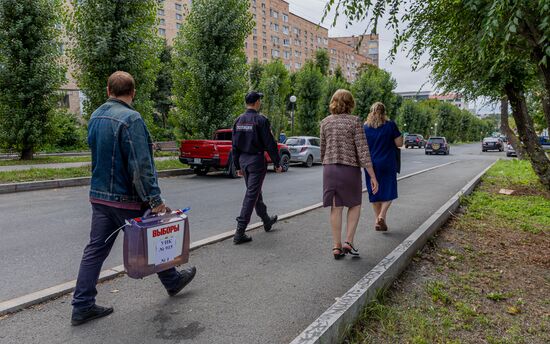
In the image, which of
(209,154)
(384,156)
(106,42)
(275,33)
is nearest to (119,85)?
(384,156)

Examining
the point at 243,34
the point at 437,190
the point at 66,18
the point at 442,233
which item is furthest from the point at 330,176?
the point at 243,34

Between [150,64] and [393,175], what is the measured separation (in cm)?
1148

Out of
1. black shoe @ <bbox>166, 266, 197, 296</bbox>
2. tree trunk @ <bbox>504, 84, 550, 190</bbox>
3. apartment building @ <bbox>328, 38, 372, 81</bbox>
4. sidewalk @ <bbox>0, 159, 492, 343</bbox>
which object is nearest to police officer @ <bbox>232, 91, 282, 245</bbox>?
sidewalk @ <bbox>0, 159, 492, 343</bbox>

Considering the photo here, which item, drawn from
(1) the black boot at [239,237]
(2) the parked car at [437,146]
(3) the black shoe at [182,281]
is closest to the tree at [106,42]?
(1) the black boot at [239,237]

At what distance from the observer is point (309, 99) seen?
34.9 metres

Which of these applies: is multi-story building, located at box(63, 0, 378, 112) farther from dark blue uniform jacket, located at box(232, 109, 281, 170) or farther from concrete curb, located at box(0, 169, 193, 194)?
dark blue uniform jacket, located at box(232, 109, 281, 170)

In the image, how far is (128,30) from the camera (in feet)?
45.6

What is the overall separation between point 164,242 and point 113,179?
650 millimetres

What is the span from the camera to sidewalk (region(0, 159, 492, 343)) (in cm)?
295

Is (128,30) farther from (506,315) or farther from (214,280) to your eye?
(506,315)

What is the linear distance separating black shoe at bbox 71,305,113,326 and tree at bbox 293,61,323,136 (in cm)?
3211

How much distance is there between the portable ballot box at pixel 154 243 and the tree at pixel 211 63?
14669 millimetres

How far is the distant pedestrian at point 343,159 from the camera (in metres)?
4.54

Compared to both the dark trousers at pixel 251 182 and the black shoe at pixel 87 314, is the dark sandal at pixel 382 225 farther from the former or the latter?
the black shoe at pixel 87 314
